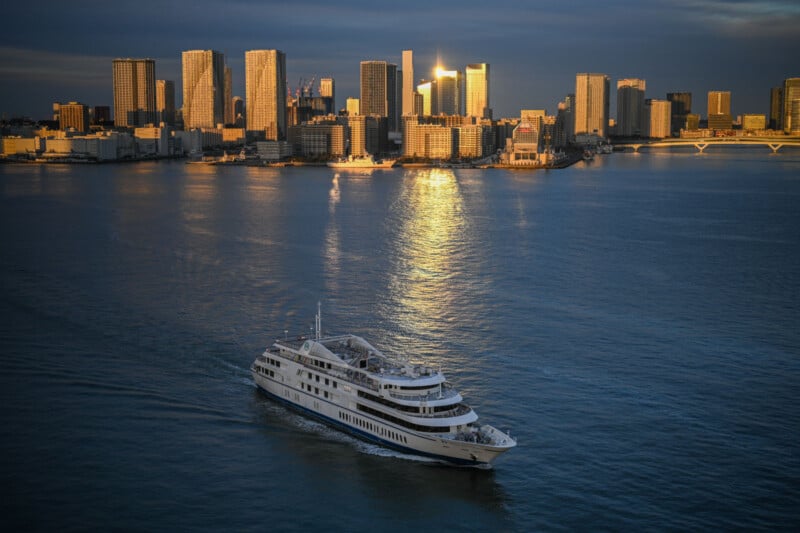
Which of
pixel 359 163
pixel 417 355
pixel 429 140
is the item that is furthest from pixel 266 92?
pixel 417 355

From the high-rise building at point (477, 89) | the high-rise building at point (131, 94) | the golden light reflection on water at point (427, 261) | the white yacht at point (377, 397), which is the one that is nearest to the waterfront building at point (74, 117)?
the high-rise building at point (131, 94)

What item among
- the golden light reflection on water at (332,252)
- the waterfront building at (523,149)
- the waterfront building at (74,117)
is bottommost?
the golden light reflection on water at (332,252)

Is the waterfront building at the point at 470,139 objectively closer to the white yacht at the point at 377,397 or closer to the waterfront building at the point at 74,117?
the waterfront building at the point at 74,117

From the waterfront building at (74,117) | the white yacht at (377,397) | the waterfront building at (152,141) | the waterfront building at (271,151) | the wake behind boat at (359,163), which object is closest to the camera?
the white yacht at (377,397)

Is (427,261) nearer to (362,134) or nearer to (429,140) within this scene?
(429,140)

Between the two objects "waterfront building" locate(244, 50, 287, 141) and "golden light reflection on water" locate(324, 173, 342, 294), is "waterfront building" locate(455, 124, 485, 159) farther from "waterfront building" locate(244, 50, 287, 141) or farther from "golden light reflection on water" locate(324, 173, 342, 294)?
"golden light reflection on water" locate(324, 173, 342, 294)

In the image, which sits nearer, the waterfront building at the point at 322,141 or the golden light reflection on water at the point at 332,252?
the golden light reflection on water at the point at 332,252

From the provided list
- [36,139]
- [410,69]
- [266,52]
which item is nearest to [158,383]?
[36,139]
